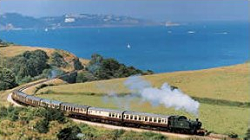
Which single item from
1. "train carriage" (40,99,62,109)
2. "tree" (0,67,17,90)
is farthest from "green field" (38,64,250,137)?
"tree" (0,67,17,90)

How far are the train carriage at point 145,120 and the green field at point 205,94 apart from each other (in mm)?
4566

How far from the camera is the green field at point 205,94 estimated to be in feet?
128

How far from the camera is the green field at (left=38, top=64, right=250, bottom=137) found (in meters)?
39.2

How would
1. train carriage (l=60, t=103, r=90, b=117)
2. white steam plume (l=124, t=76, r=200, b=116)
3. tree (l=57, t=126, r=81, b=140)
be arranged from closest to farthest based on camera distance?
tree (l=57, t=126, r=81, b=140), white steam plume (l=124, t=76, r=200, b=116), train carriage (l=60, t=103, r=90, b=117)

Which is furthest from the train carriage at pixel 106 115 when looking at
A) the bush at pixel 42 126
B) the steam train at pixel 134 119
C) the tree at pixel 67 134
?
the bush at pixel 42 126

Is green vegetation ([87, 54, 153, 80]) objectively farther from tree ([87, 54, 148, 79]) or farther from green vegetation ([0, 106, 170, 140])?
green vegetation ([0, 106, 170, 140])

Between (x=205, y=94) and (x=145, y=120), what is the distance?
51.4 feet

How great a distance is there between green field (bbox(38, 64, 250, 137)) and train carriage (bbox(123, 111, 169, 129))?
4.57 m

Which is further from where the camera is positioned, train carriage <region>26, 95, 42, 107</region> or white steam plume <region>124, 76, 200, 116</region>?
train carriage <region>26, 95, 42, 107</region>

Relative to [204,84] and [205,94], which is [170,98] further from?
[204,84]

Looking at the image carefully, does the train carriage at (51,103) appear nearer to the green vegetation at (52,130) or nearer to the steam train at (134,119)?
the steam train at (134,119)

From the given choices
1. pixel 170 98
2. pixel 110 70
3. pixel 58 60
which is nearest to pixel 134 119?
pixel 170 98

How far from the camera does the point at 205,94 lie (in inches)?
1914

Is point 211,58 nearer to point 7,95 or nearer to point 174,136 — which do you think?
point 7,95
